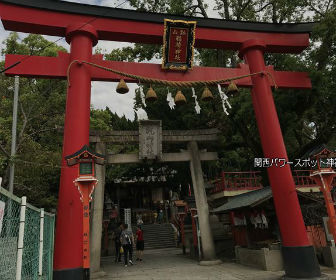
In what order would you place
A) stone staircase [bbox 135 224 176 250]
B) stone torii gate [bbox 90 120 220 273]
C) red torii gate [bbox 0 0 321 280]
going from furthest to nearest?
stone staircase [bbox 135 224 176 250] < stone torii gate [bbox 90 120 220 273] < red torii gate [bbox 0 0 321 280]

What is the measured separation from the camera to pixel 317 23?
34.9 feet

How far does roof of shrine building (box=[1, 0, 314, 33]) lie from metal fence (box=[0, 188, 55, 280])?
241 inches

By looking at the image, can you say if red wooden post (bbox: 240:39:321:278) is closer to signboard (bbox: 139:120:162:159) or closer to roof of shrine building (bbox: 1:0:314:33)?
roof of shrine building (bbox: 1:0:314:33)

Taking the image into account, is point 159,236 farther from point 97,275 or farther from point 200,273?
point 200,273

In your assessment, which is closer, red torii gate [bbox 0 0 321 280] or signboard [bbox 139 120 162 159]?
red torii gate [bbox 0 0 321 280]

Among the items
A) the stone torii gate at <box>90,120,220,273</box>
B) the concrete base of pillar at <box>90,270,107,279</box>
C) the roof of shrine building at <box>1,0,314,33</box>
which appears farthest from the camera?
the stone torii gate at <box>90,120,220,273</box>

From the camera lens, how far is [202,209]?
11906 mm

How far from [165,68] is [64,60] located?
308 cm

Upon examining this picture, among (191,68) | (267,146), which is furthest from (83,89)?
(267,146)

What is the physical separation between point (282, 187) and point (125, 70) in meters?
5.94

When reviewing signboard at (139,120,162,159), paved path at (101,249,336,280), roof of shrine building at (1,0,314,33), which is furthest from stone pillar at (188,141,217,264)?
roof of shrine building at (1,0,314,33)

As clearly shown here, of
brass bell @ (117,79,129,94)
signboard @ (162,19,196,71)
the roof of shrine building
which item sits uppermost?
the roof of shrine building

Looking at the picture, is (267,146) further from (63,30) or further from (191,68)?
(63,30)

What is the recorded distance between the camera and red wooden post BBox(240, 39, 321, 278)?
7.56 m
